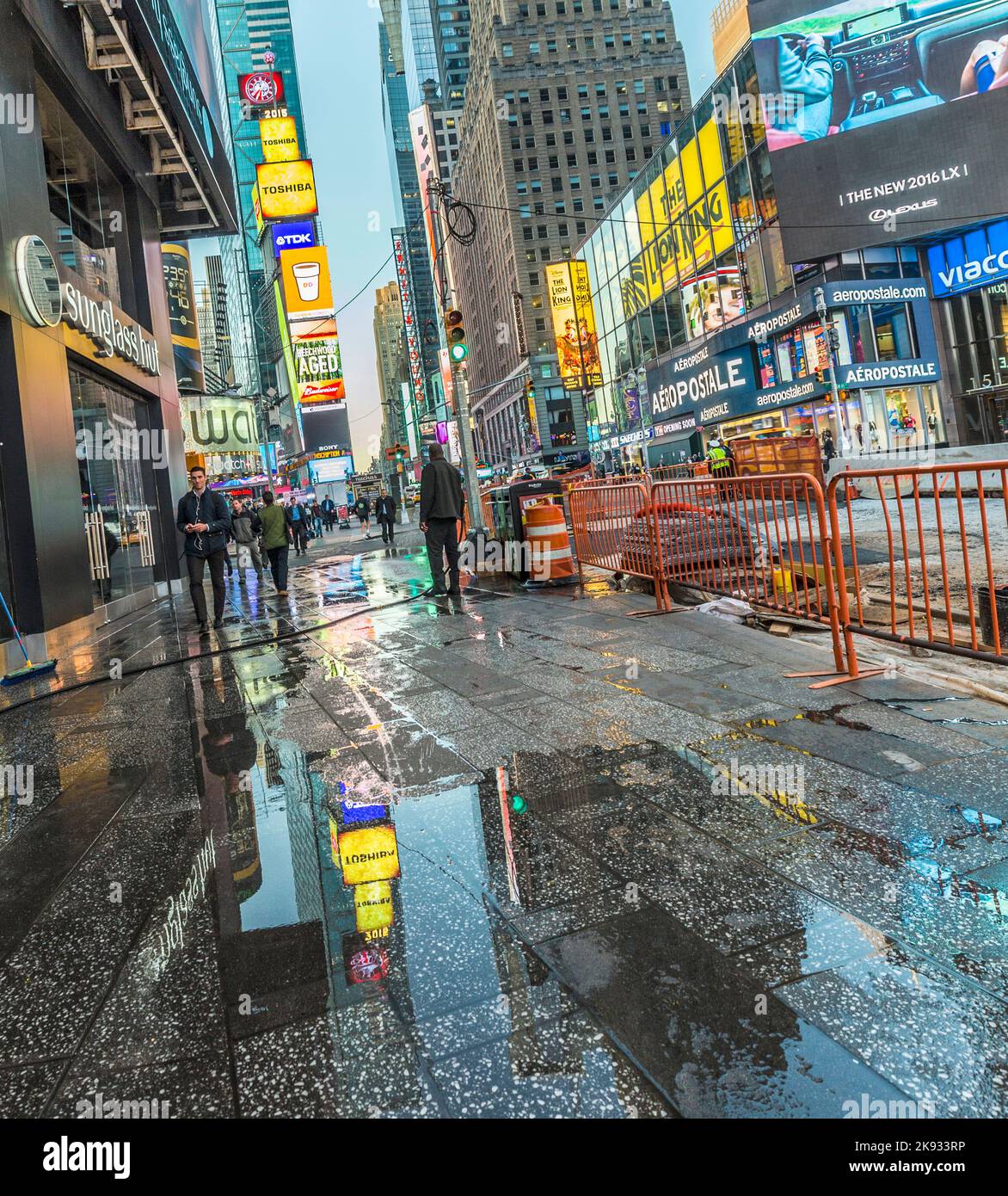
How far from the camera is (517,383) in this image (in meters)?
95.9

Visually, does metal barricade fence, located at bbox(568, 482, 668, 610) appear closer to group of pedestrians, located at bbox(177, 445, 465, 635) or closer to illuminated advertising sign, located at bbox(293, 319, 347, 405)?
group of pedestrians, located at bbox(177, 445, 465, 635)

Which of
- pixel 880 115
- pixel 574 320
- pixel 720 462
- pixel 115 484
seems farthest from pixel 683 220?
pixel 115 484

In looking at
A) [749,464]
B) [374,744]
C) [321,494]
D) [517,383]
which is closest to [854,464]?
[749,464]

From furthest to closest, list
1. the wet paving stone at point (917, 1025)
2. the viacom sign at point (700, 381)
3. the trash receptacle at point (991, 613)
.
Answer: the viacom sign at point (700, 381), the trash receptacle at point (991, 613), the wet paving stone at point (917, 1025)

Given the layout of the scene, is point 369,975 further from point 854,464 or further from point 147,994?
point 854,464

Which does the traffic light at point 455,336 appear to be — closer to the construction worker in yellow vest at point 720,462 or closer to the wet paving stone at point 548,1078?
the construction worker in yellow vest at point 720,462

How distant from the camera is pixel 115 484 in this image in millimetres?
14680

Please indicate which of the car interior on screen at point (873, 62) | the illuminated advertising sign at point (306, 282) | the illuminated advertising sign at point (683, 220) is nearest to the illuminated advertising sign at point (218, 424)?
the illuminated advertising sign at point (306, 282)

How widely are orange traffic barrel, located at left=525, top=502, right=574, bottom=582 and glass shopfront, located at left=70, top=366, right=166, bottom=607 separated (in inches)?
250

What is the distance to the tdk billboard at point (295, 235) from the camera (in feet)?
215

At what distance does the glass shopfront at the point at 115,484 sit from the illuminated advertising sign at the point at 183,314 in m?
17.0

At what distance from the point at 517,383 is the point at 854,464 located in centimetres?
7256

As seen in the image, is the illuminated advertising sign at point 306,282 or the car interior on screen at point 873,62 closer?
the car interior on screen at point 873,62

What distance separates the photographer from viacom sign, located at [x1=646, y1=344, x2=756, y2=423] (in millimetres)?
35844
